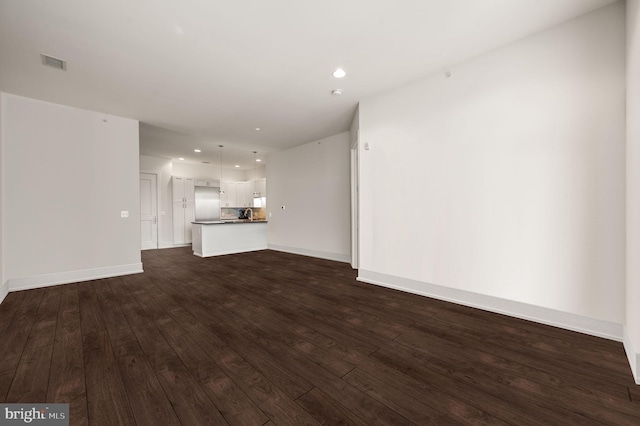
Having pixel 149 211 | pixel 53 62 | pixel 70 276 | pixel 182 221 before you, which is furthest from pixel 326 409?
pixel 182 221

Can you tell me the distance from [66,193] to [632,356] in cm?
740

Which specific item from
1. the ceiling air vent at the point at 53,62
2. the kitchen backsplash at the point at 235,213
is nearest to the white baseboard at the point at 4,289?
the ceiling air vent at the point at 53,62

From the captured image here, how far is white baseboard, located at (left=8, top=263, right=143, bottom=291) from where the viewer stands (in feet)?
13.1

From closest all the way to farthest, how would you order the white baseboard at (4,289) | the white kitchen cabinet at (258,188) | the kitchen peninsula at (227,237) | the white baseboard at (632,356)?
the white baseboard at (632,356), the white baseboard at (4,289), the kitchen peninsula at (227,237), the white kitchen cabinet at (258,188)

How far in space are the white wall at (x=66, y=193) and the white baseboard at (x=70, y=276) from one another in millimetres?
11

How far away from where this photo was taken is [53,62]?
10.1 feet

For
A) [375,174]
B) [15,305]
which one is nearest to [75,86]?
[15,305]

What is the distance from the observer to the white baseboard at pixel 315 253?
6.05 metres

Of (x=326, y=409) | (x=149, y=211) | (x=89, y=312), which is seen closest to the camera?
(x=326, y=409)

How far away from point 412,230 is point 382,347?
6.28ft

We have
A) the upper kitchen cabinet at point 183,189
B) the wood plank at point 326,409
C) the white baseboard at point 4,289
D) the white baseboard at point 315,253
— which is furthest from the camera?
the upper kitchen cabinet at point 183,189

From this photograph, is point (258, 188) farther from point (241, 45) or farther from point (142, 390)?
point (142, 390)

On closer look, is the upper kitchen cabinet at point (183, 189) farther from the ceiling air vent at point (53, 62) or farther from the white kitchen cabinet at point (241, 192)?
the ceiling air vent at point (53, 62)

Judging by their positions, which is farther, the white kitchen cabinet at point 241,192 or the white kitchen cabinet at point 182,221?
the white kitchen cabinet at point 241,192
